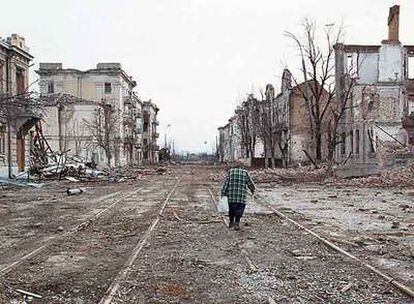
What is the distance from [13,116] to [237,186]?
25643 millimetres

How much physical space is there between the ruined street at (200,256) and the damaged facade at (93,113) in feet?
171

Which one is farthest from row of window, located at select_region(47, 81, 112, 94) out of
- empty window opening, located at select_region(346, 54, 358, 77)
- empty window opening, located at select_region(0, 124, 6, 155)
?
empty window opening, located at select_region(0, 124, 6, 155)

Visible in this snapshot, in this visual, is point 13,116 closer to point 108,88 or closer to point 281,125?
point 281,125

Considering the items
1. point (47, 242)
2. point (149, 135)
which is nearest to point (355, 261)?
point (47, 242)

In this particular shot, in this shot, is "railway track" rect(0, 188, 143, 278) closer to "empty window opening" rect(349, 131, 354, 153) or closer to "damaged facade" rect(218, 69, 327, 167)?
Result: "empty window opening" rect(349, 131, 354, 153)

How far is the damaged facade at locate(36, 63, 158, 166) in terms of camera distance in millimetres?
75062

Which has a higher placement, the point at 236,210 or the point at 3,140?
the point at 3,140

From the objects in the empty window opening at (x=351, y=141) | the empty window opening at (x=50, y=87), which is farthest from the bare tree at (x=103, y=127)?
the empty window opening at (x=351, y=141)

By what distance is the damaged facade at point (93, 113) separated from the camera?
7506 centimetres

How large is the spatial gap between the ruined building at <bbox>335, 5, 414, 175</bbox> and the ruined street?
29.8m

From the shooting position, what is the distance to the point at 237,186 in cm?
1359

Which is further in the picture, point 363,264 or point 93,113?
point 93,113

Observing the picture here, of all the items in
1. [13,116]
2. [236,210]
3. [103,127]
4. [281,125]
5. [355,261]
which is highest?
[281,125]

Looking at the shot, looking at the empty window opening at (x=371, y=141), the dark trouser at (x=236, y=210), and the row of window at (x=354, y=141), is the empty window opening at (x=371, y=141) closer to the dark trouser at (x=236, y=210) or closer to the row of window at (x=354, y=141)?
the row of window at (x=354, y=141)
